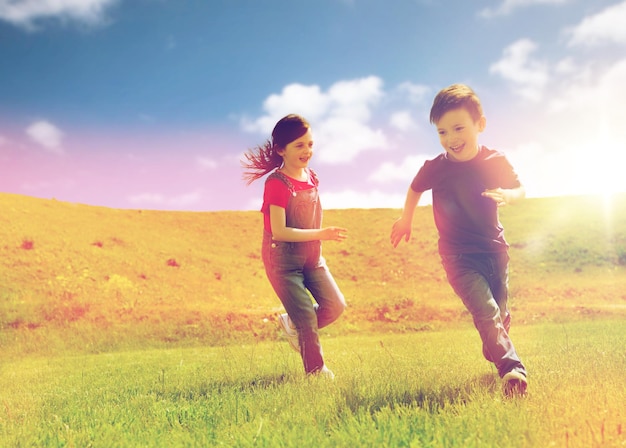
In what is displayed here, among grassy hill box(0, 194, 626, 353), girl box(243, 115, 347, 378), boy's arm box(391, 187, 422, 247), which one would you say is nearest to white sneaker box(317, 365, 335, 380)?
girl box(243, 115, 347, 378)

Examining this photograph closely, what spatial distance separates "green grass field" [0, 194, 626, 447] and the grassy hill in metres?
0.11

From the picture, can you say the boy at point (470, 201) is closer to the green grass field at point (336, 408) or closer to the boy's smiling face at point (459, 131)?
the boy's smiling face at point (459, 131)

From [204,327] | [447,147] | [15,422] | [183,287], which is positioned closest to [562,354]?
[447,147]

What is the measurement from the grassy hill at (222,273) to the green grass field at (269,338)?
0.11 meters

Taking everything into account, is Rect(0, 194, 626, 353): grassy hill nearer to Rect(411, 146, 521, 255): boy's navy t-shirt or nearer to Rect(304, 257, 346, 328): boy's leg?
Rect(304, 257, 346, 328): boy's leg

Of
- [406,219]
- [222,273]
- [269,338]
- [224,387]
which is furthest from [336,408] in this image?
[222,273]

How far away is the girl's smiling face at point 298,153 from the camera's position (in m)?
5.21

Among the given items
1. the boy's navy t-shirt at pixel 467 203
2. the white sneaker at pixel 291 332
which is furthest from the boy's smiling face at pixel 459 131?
the white sneaker at pixel 291 332

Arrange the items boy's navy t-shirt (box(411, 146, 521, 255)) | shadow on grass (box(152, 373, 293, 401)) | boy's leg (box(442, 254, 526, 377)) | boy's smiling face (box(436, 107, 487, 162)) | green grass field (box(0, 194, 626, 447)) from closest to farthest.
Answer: green grass field (box(0, 194, 626, 447)), boy's leg (box(442, 254, 526, 377)), boy's smiling face (box(436, 107, 487, 162)), boy's navy t-shirt (box(411, 146, 521, 255)), shadow on grass (box(152, 373, 293, 401))

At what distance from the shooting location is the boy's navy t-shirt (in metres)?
4.85

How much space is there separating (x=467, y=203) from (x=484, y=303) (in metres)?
0.88

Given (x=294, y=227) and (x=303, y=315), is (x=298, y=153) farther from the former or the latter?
(x=303, y=315)

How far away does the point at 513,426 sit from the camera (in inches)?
123

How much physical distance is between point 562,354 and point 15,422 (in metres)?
5.72
